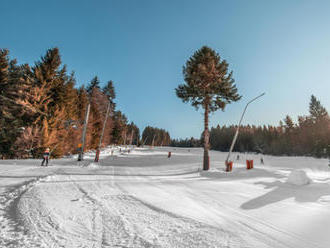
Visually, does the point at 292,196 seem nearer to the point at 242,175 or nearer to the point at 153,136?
the point at 242,175

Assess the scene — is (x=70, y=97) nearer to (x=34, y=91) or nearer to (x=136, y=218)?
(x=34, y=91)

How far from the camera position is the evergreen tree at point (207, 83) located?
43.8 ft

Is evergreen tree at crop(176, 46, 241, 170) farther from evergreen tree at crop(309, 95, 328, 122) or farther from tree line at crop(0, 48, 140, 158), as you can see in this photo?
evergreen tree at crop(309, 95, 328, 122)

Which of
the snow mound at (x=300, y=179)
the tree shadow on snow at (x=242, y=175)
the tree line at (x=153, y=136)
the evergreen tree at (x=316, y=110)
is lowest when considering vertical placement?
the tree shadow on snow at (x=242, y=175)

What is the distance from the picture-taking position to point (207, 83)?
13.5m

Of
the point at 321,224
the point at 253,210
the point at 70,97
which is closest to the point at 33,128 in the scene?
the point at 70,97

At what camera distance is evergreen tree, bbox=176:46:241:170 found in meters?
13.4

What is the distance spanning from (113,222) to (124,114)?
72.4 meters

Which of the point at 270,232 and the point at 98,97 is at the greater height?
the point at 98,97

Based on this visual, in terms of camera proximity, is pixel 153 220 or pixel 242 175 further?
pixel 242 175

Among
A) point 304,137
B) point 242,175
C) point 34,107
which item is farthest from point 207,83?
point 304,137

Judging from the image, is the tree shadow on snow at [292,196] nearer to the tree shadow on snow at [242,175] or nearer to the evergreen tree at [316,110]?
the tree shadow on snow at [242,175]

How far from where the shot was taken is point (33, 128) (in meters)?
16.7

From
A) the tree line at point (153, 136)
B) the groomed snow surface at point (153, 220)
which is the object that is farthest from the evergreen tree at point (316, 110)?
the tree line at point (153, 136)
